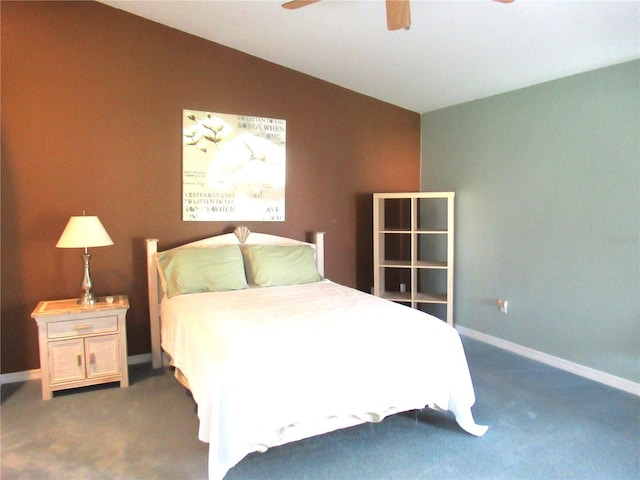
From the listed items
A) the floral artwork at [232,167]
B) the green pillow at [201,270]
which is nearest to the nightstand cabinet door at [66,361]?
the green pillow at [201,270]

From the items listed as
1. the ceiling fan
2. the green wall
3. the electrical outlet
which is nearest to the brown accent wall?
the green wall

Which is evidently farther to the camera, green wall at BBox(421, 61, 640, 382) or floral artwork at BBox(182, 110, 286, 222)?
floral artwork at BBox(182, 110, 286, 222)

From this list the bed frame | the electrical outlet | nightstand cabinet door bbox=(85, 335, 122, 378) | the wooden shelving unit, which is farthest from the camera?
the wooden shelving unit

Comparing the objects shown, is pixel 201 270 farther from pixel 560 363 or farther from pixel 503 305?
pixel 560 363

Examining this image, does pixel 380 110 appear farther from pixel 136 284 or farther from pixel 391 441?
pixel 391 441

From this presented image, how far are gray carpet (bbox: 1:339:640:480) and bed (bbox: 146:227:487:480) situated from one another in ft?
0.62

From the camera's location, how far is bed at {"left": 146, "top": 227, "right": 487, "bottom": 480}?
181 centimetres

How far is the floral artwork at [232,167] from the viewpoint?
3516 mm

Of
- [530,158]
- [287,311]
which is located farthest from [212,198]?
[530,158]

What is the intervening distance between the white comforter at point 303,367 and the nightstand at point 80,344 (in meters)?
0.56

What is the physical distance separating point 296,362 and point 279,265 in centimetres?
157

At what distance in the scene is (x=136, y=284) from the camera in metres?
3.40

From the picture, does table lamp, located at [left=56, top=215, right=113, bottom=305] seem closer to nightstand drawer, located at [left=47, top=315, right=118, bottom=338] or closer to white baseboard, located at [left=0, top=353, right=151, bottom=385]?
nightstand drawer, located at [left=47, top=315, right=118, bottom=338]

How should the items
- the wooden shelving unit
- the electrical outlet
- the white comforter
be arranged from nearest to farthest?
the white comforter < the electrical outlet < the wooden shelving unit
